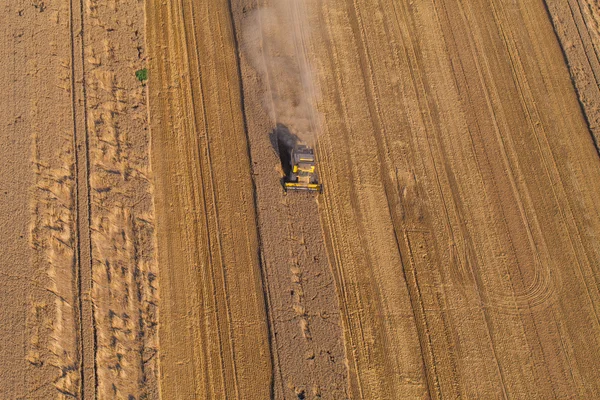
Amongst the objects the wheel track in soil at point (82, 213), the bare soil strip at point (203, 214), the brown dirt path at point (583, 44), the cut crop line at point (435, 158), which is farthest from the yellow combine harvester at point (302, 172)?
the brown dirt path at point (583, 44)

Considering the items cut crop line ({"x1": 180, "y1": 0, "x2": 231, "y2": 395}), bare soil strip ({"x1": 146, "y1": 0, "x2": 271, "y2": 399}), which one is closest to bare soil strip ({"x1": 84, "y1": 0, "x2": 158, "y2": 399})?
bare soil strip ({"x1": 146, "y1": 0, "x2": 271, "y2": 399})

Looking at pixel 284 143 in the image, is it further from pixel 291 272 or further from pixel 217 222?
pixel 291 272

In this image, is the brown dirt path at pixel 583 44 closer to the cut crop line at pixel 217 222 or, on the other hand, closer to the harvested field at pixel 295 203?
the harvested field at pixel 295 203

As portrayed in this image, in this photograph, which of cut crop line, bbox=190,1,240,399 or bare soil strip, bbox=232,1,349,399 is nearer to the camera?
cut crop line, bbox=190,1,240,399

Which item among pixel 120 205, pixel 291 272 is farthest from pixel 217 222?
→ pixel 120 205

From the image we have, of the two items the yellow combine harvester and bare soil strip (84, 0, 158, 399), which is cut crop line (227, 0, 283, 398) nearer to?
the yellow combine harvester

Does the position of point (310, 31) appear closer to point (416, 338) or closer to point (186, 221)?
point (186, 221)
